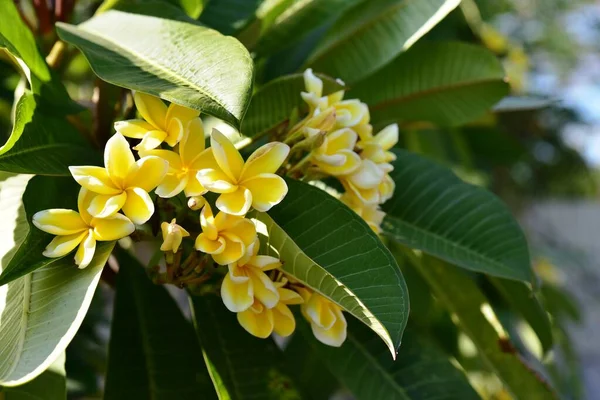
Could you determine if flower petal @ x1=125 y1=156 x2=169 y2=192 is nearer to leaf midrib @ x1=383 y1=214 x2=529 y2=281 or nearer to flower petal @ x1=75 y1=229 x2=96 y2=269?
flower petal @ x1=75 y1=229 x2=96 y2=269

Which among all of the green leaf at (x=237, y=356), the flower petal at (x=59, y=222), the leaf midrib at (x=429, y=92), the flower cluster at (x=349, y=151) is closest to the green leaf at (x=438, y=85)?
A: the leaf midrib at (x=429, y=92)

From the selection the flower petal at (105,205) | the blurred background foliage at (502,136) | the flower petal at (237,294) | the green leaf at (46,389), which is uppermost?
the flower petal at (105,205)

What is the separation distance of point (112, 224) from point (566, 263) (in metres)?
2.22

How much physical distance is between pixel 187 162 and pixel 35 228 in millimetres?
115

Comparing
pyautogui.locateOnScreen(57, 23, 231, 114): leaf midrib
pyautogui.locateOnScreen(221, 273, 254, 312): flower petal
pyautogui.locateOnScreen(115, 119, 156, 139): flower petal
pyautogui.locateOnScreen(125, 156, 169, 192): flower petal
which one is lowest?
pyautogui.locateOnScreen(221, 273, 254, 312): flower petal

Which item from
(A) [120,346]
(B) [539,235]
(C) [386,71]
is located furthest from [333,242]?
(B) [539,235]

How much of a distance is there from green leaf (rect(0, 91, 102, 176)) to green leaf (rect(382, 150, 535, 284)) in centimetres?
30

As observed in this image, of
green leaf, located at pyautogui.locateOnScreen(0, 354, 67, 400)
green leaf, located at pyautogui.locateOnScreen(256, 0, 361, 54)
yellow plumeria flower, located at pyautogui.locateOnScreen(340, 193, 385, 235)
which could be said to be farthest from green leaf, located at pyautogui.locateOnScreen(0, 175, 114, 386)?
green leaf, located at pyautogui.locateOnScreen(256, 0, 361, 54)

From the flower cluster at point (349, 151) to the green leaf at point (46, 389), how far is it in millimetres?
272

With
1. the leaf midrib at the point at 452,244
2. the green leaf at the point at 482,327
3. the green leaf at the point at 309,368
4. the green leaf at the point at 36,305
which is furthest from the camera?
the green leaf at the point at 309,368

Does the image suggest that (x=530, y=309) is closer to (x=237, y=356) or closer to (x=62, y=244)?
(x=237, y=356)

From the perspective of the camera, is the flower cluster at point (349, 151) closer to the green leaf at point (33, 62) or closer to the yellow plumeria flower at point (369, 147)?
the yellow plumeria flower at point (369, 147)

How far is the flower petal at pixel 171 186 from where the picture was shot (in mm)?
423

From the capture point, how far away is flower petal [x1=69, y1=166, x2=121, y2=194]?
0.41 m
